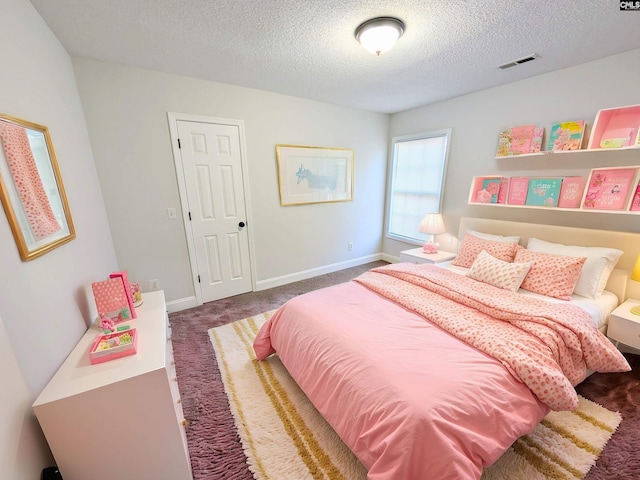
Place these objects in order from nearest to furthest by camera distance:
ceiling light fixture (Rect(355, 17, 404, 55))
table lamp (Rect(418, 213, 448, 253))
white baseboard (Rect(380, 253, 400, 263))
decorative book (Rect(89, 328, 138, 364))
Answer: decorative book (Rect(89, 328, 138, 364)), ceiling light fixture (Rect(355, 17, 404, 55)), table lamp (Rect(418, 213, 448, 253)), white baseboard (Rect(380, 253, 400, 263))

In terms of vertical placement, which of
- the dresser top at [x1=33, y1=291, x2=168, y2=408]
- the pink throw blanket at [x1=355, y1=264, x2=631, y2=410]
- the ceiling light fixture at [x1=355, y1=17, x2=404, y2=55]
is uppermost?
the ceiling light fixture at [x1=355, y1=17, x2=404, y2=55]

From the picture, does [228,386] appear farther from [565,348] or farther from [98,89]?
[98,89]

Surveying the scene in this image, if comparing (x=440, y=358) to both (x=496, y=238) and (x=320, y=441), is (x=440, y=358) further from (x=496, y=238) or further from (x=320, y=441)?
(x=496, y=238)

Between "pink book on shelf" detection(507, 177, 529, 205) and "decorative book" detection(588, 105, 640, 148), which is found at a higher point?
"decorative book" detection(588, 105, 640, 148)

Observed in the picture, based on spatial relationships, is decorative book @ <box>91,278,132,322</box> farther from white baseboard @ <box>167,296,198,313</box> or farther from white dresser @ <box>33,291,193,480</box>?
white baseboard @ <box>167,296,198,313</box>

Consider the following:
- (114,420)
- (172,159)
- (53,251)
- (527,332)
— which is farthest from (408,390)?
(172,159)

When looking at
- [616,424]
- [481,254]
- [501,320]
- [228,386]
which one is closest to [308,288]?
[228,386]

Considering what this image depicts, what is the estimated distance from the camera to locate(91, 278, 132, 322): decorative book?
144cm

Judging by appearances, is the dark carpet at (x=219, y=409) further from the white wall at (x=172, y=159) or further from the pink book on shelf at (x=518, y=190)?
the pink book on shelf at (x=518, y=190)

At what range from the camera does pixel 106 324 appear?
1.39m

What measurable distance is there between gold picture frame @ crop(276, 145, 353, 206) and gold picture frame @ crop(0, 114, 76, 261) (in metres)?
2.03

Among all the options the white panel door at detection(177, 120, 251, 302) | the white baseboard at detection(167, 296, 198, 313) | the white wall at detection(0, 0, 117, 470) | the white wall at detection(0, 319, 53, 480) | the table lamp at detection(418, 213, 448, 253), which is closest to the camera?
the white wall at detection(0, 319, 53, 480)

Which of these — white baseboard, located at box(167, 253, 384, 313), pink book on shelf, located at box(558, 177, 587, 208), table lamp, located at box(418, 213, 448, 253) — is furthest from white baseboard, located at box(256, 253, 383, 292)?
pink book on shelf, located at box(558, 177, 587, 208)

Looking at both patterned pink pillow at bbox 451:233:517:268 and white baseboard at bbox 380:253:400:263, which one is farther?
white baseboard at bbox 380:253:400:263
